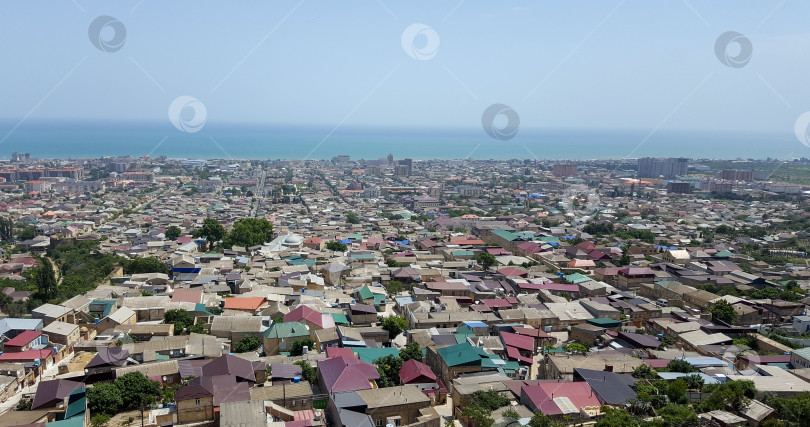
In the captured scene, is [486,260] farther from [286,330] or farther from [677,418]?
[677,418]

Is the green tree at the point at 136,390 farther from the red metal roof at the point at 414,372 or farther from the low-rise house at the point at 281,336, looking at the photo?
the red metal roof at the point at 414,372

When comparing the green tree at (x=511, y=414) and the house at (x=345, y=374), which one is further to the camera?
the house at (x=345, y=374)

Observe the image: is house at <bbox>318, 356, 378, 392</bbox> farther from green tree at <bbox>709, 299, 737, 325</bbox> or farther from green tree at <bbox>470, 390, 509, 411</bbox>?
green tree at <bbox>709, 299, 737, 325</bbox>

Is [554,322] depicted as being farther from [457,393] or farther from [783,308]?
[783,308]

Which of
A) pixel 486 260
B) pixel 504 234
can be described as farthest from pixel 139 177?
pixel 486 260

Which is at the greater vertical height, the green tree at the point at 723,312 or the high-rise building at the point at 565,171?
the high-rise building at the point at 565,171

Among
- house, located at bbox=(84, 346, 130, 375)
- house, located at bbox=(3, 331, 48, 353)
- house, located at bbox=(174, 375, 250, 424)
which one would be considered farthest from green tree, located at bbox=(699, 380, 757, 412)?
house, located at bbox=(3, 331, 48, 353)

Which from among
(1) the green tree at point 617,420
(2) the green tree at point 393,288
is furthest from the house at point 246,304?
(1) the green tree at point 617,420
